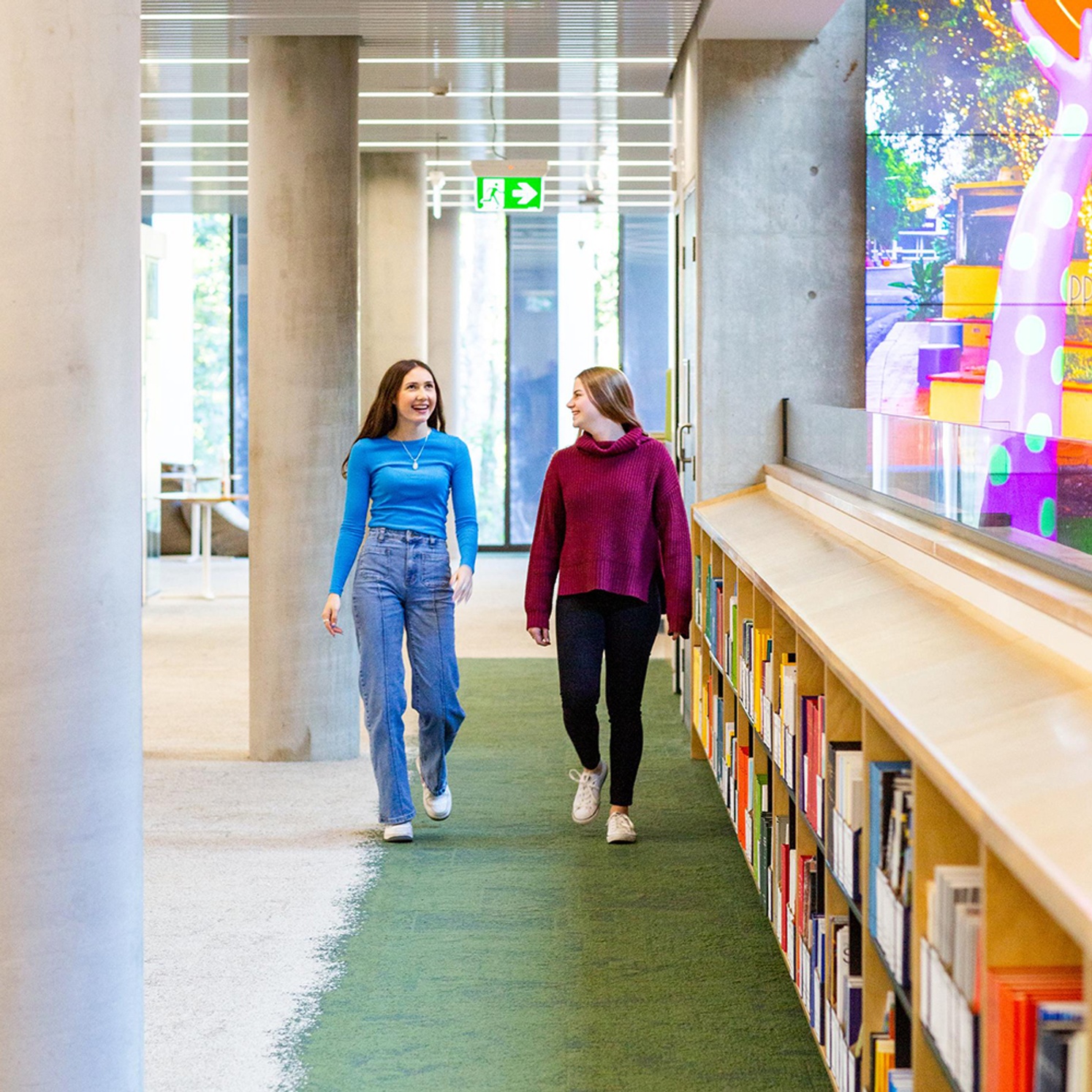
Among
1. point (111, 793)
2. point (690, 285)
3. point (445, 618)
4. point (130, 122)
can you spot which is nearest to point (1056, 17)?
point (690, 285)

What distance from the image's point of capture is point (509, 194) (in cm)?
1141

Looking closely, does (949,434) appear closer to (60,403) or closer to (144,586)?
(60,403)

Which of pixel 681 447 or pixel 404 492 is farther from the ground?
pixel 681 447

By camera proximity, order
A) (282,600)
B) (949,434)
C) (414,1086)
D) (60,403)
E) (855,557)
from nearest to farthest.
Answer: (60,403)
(414,1086)
(949,434)
(855,557)
(282,600)

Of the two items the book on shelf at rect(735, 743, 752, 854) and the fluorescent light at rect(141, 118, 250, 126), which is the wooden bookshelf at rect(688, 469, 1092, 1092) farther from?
the fluorescent light at rect(141, 118, 250, 126)

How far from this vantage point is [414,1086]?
3518 mm

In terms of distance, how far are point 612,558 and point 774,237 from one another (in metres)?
2.58

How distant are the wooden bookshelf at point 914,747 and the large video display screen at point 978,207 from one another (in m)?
2.52

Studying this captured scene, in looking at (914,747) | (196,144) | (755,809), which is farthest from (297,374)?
(196,144)

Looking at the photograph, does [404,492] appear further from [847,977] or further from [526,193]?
[526,193]

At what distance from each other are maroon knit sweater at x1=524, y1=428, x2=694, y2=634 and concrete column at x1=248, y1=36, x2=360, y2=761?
1.81 meters

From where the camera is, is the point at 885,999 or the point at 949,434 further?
the point at 949,434

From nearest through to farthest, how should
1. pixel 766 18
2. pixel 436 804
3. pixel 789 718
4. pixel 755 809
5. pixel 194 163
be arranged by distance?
pixel 789 718 < pixel 755 809 < pixel 436 804 < pixel 766 18 < pixel 194 163

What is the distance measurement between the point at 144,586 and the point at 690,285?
693 cm
